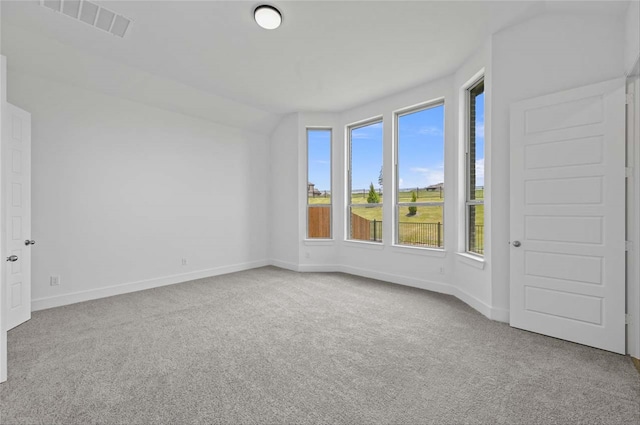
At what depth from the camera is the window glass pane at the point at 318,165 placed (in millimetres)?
5707

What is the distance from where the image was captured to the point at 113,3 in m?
2.62

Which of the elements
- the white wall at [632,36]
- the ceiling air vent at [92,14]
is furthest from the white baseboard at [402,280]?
the ceiling air vent at [92,14]

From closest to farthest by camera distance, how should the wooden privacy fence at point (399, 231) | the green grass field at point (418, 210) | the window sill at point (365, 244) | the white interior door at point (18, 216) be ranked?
the white interior door at point (18, 216)
the green grass field at point (418, 210)
the wooden privacy fence at point (399, 231)
the window sill at point (365, 244)

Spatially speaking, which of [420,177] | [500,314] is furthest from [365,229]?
[500,314]

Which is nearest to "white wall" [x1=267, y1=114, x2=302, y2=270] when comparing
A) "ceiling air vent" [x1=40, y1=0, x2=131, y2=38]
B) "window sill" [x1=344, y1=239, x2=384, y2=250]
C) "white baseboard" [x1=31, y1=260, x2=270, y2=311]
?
"white baseboard" [x1=31, y1=260, x2=270, y2=311]

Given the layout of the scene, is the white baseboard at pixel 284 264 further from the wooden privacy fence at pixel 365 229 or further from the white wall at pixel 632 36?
the white wall at pixel 632 36

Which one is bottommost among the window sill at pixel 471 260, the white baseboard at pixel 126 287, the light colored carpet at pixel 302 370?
the light colored carpet at pixel 302 370

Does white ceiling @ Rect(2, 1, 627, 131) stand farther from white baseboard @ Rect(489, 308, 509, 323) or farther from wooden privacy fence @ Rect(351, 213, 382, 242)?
white baseboard @ Rect(489, 308, 509, 323)

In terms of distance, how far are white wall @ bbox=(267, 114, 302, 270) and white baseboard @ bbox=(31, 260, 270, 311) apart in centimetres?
72

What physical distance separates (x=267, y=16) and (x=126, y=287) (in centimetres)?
406

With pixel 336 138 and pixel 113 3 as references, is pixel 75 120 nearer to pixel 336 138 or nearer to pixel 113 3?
pixel 113 3

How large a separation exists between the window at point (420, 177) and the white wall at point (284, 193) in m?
1.99

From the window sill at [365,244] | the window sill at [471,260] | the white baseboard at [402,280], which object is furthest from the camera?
the window sill at [365,244]

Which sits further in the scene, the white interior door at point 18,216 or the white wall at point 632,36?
the white interior door at point 18,216
